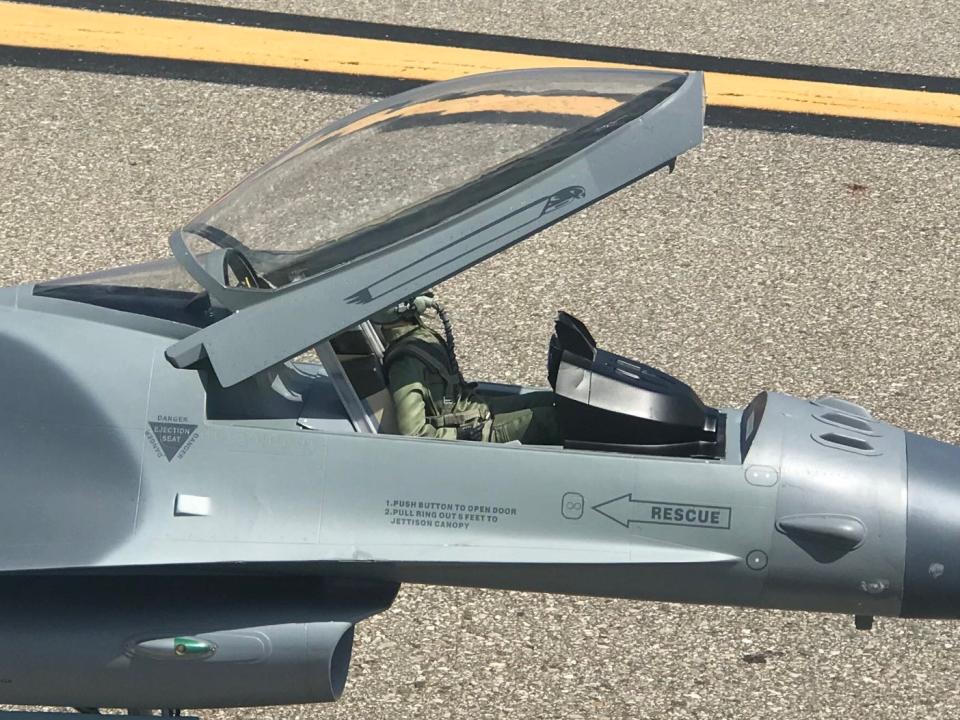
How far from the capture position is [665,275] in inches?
300

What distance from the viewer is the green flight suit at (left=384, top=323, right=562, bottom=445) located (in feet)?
13.6

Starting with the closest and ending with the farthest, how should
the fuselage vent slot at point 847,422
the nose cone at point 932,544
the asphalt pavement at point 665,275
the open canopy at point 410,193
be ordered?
1. the open canopy at point 410,193
2. the nose cone at point 932,544
3. the fuselage vent slot at point 847,422
4. the asphalt pavement at point 665,275

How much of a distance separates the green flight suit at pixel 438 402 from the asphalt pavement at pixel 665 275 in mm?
1226

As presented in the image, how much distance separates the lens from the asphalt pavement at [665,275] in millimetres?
5090

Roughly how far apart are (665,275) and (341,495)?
411cm

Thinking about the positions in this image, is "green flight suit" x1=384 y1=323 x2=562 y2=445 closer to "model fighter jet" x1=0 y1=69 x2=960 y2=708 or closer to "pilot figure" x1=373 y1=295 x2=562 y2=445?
"pilot figure" x1=373 y1=295 x2=562 y2=445

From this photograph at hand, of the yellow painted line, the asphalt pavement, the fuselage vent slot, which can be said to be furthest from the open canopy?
the yellow painted line

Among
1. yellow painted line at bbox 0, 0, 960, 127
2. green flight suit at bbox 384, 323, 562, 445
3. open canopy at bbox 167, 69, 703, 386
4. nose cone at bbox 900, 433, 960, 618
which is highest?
yellow painted line at bbox 0, 0, 960, 127

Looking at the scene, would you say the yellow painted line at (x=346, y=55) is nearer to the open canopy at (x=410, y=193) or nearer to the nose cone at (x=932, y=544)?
the open canopy at (x=410, y=193)

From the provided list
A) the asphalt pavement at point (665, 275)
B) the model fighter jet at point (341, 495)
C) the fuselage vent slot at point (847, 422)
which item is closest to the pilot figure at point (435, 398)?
the model fighter jet at point (341, 495)

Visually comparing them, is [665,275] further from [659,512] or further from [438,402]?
[659,512]

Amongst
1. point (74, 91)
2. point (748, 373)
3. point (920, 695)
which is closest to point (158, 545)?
point (920, 695)

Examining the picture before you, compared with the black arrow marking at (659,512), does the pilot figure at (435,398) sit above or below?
above

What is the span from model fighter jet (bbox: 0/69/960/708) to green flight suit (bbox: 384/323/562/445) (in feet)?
0.82
